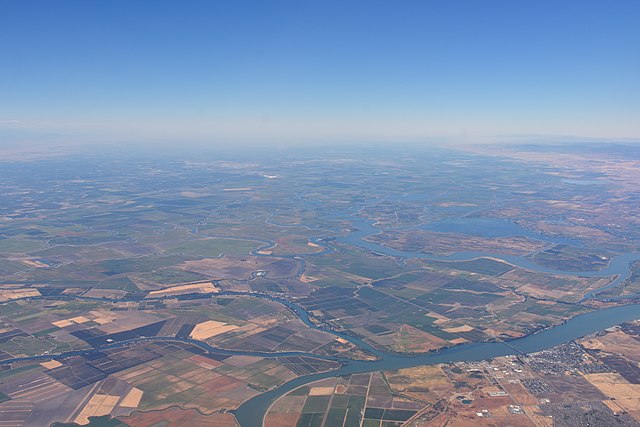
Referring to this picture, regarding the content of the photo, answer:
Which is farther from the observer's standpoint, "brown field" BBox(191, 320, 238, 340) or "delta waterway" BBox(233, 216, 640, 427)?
"brown field" BBox(191, 320, 238, 340)

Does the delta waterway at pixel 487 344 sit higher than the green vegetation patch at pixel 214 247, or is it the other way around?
the delta waterway at pixel 487 344

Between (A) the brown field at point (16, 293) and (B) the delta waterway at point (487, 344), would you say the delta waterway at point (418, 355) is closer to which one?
(B) the delta waterway at point (487, 344)

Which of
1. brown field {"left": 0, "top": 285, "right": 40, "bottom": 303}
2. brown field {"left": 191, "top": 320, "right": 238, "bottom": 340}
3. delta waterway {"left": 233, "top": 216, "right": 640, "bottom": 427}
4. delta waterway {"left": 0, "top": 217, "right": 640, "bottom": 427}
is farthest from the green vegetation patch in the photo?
brown field {"left": 191, "top": 320, "right": 238, "bottom": 340}

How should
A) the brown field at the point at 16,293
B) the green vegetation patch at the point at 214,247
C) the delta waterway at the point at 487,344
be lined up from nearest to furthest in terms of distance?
the delta waterway at the point at 487,344, the brown field at the point at 16,293, the green vegetation patch at the point at 214,247

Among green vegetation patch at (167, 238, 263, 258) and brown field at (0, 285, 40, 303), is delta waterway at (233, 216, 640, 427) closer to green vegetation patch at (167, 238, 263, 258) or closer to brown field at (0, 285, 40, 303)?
green vegetation patch at (167, 238, 263, 258)

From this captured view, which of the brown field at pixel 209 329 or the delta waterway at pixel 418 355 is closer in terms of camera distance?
the delta waterway at pixel 418 355

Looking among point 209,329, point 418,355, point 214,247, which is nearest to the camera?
point 418,355

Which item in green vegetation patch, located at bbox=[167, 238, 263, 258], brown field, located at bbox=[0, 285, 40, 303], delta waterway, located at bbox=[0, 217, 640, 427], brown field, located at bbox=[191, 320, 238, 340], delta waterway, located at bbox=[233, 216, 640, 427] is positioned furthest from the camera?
green vegetation patch, located at bbox=[167, 238, 263, 258]

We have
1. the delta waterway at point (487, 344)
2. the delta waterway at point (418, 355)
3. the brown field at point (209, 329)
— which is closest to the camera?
the delta waterway at point (418, 355)

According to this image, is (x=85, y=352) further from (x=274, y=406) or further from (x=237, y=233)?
(x=237, y=233)

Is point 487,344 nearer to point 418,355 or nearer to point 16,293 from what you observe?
point 418,355

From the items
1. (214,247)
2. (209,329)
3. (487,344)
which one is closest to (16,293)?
(209,329)

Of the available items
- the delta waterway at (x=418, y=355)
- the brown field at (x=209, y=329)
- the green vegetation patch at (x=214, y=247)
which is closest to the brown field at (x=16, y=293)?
the delta waterway at (x=418, y=355)
